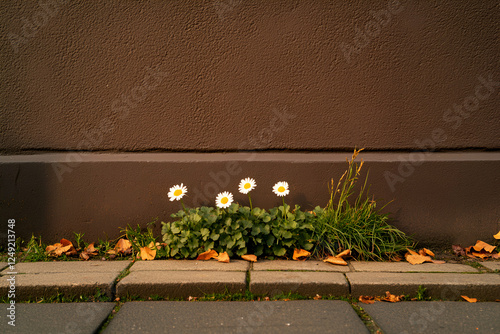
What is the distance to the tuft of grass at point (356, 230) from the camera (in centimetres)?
268

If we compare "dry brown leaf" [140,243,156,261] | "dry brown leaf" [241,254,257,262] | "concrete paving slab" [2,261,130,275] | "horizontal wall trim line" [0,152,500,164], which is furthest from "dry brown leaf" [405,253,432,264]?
"concrete paving slab" [2,261,130,275]

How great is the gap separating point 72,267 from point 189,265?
82 cm

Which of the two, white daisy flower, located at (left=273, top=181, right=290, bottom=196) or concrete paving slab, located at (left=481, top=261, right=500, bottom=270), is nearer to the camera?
concrete paving slab, located at (left=481, top=261, right=500, bottom=270)

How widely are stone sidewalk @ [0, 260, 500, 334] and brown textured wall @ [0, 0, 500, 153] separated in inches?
42.2

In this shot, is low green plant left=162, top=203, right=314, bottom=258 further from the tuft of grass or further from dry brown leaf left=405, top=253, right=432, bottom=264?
dry brown leaf left=405, top=253, right=432, bottom=264

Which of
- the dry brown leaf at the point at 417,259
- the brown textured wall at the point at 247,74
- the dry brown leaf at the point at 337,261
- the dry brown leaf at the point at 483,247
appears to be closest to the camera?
the dry brown leaf at the point at 337,261

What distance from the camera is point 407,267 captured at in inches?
97.5

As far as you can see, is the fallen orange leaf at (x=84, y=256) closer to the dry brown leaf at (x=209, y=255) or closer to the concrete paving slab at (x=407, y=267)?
the dry brown leaf at (x=209, y=255)

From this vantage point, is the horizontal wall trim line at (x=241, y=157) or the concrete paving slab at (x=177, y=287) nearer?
the concrete paving slab at (x=177, y=287)

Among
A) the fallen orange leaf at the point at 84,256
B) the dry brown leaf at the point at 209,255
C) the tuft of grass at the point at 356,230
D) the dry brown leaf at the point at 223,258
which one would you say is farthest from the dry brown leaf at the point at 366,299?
the fallen orange leaf at the point at 84,256

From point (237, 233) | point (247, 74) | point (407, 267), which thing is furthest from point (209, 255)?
point (247, 74)

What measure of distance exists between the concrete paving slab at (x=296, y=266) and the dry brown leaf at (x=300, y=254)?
2.3 inches

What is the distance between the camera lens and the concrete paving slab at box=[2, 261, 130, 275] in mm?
2398

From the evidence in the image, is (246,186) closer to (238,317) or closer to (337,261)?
(337,261)
